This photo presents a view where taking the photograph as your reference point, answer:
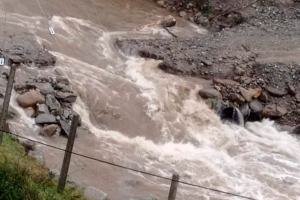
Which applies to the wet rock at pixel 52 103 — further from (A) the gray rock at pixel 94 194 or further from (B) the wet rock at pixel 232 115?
(B) the wet rock at pixel 232 115

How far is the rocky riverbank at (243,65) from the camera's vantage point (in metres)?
12.6

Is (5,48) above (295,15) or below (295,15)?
below

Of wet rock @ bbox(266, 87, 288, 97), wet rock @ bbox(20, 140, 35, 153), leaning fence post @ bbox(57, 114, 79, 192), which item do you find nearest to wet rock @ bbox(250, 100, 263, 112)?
wet rock @ bbox(266, 87, 288, 97)

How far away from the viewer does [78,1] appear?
51.5 ft

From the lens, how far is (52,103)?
32.8 ft

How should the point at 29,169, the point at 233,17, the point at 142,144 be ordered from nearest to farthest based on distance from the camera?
the point at 29,169 → the point at 142,144 → the point at 233,17

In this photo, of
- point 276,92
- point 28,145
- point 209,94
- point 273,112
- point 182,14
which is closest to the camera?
point 28,145

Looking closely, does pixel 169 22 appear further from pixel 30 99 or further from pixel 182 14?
pixel 30 99

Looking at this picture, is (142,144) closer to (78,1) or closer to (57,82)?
(57,82)

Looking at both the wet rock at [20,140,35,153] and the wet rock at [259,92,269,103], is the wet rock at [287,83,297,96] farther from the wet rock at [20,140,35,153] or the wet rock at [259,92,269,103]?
the wet rock at [20,140,35,153]

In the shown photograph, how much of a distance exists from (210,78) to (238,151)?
2.48m

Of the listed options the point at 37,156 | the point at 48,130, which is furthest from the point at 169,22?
the point at 37,156

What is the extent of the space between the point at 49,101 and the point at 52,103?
0.24 ft

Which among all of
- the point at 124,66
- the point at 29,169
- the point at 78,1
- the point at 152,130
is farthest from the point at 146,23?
the point at 29,169
